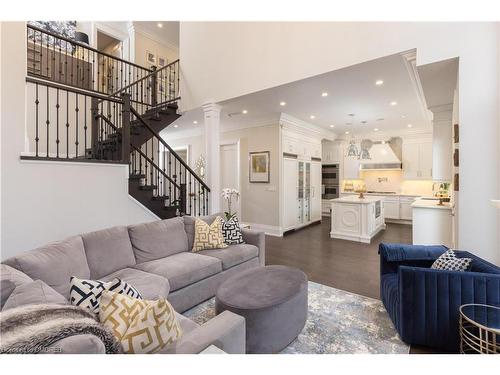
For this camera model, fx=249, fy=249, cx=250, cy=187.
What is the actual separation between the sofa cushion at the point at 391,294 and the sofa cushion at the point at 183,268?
1.73m

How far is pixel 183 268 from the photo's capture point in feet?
8.40

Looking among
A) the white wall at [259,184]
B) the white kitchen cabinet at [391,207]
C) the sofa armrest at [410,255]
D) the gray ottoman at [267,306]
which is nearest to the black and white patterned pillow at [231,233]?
the gray ottoman at [267,306]

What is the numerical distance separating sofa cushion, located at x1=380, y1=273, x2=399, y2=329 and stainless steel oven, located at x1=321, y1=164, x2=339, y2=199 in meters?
6.55

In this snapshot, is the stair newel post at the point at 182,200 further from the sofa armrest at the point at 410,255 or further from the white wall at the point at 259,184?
the sofa armrest at the point at 410,255

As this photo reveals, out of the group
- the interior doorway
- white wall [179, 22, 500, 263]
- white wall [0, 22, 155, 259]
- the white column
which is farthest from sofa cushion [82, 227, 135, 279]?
the interior doorway

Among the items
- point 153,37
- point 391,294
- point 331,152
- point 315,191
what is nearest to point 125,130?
point 391,294

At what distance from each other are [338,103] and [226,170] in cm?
345

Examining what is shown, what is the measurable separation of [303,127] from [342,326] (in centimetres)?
541

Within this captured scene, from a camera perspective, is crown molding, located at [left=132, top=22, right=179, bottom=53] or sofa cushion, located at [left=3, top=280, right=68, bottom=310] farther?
crown molding, located at [left=132, top=22, right=179, bottom=53]

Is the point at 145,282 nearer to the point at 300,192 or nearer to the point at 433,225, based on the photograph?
the point at 433,225

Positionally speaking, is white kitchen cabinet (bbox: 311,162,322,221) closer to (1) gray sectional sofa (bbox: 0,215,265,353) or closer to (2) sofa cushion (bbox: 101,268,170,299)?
(1) gray sectional sofa (bbox: 0,215,265,353)

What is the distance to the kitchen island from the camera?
209 inches

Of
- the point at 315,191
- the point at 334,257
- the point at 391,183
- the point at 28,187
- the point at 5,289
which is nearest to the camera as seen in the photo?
the point at 5,289
